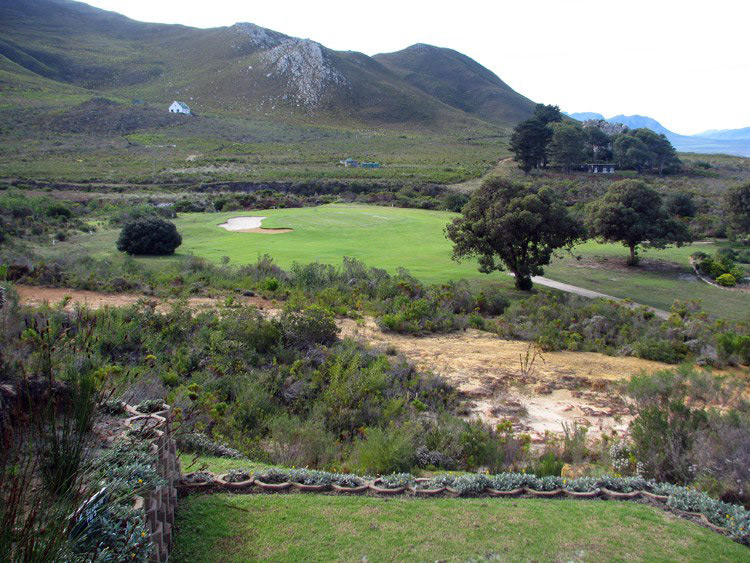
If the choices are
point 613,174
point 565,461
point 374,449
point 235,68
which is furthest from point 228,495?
point 235,68

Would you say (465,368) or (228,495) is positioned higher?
(228,495)

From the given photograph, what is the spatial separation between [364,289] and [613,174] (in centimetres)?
5064

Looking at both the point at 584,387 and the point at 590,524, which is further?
the point at 584,387

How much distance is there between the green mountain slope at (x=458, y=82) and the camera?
151 meters

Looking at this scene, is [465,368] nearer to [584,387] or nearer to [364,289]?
[584,387]

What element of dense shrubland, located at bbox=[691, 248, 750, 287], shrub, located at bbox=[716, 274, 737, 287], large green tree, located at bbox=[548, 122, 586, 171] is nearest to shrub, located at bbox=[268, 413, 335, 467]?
shrub, located at bbox=[716, 274, 737, 287]

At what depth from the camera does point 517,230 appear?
60.7ft

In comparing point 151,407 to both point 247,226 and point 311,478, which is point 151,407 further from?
point 247,226

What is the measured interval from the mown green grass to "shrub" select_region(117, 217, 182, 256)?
0.73 metres

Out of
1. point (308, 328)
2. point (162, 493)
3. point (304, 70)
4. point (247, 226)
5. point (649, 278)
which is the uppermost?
point (304, 70)

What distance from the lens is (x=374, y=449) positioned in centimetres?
670

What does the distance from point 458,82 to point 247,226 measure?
503ft

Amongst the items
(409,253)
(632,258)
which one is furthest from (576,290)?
(409,253)

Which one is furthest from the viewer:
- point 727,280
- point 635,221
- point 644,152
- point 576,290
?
point 644,152
